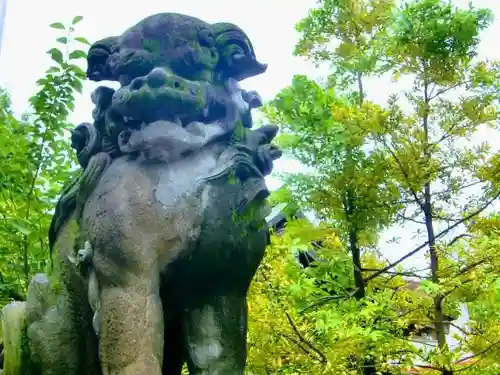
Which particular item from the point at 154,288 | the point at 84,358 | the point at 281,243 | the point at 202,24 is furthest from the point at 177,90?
the point at 281,243

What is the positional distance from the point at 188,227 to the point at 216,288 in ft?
0.65

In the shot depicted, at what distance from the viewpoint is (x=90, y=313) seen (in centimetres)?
188

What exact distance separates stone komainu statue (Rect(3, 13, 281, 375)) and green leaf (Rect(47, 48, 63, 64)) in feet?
4.48

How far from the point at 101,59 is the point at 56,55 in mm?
1399

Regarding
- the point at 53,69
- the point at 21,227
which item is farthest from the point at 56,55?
the point at 21,227

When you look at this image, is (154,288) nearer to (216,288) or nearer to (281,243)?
(216,288)

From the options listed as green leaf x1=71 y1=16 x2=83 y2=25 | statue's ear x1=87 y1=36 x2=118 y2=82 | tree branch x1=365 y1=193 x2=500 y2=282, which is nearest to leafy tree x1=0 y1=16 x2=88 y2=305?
green leaf x1=71 y1=16 x2=83 y2=25

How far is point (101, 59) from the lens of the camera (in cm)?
204

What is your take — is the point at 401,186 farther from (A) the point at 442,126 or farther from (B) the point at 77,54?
(B) the point at 77,54

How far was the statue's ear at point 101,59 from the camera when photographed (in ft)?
6.64

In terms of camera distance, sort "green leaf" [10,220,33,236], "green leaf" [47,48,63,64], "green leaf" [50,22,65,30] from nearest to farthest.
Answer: "green leaf" [10,220,33,236] < "green leaf" [50,22,65,30] < "green leaf" [47,48,63,64]

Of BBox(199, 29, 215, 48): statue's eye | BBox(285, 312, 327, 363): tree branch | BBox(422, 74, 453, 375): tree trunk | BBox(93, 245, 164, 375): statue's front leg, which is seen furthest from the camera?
BBox(422, 74, 453, 375): tree trunk

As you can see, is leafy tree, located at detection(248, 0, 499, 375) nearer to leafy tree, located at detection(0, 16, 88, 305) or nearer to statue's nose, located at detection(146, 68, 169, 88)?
leafy tree, located at detection(0, 16, 88, 305)

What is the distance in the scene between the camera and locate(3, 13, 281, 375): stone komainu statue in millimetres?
1700
